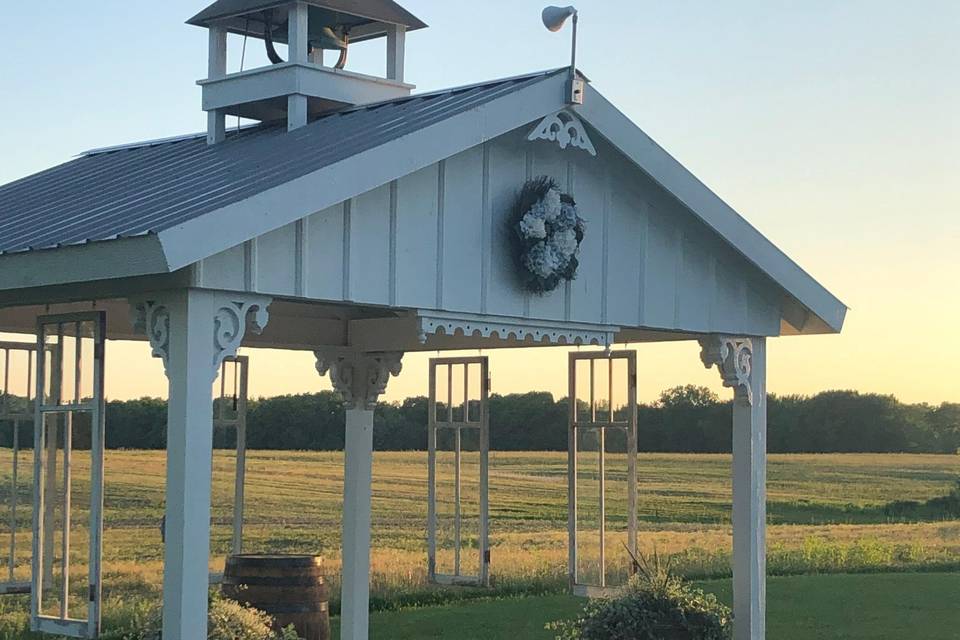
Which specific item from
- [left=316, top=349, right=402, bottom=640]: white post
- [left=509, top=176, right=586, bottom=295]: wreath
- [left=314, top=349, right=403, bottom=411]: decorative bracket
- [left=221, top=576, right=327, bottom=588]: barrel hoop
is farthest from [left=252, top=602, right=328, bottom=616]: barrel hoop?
[left=509, top=176, right=586, bottom=295]: wreath

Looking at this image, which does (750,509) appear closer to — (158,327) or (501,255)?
(501,255)

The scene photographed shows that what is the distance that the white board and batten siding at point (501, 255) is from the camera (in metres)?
8.32

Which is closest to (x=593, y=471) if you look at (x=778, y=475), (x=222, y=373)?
(x=222, y=373)

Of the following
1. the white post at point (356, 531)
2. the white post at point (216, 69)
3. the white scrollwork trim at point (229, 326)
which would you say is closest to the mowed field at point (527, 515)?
the white post at point (356, 531)

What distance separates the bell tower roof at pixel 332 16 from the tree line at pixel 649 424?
56.2 feet

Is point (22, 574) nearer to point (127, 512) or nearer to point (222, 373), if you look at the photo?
point (222, 373)

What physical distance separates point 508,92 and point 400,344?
11.5ft

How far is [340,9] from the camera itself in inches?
451

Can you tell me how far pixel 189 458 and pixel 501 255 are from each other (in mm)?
2583

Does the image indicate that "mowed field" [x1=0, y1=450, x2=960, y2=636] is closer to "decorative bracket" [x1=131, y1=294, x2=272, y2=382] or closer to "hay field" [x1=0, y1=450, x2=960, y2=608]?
"hay field" [x1=0, y1=450, x2=960, y2=608]

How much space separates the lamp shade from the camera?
9.36m

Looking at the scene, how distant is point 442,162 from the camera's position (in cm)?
910

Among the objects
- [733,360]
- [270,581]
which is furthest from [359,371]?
[733,360]

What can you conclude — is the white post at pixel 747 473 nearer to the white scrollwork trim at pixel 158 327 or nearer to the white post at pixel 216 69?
the white post at pixel 216 69
